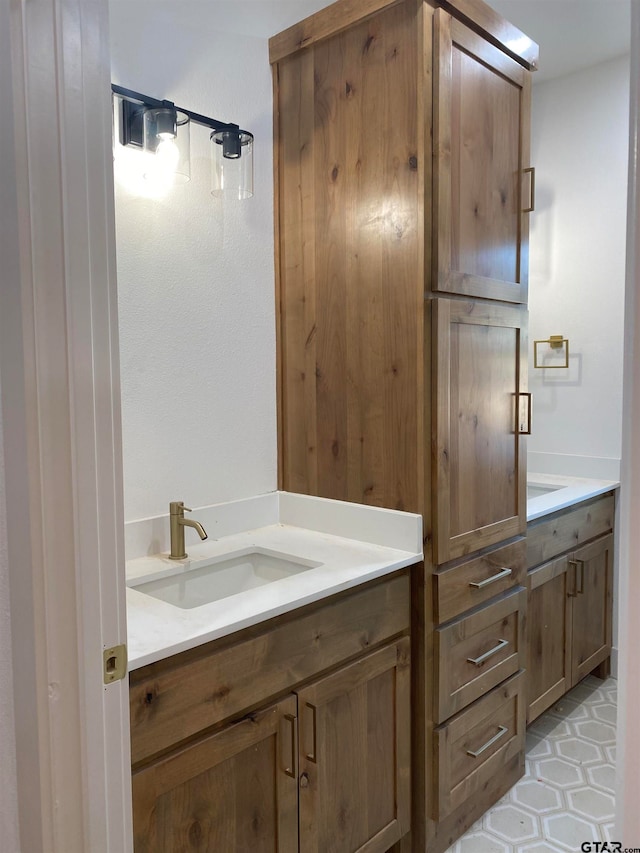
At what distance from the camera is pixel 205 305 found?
5.91 feet

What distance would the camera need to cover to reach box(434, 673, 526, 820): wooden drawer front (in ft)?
5.70

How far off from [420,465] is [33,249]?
1.13 metres

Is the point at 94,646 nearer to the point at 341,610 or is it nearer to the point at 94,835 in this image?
the point at 94,835

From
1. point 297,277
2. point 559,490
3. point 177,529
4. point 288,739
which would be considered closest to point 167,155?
point 297,277

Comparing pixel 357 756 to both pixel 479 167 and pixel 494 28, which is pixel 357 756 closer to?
pixel 479 167

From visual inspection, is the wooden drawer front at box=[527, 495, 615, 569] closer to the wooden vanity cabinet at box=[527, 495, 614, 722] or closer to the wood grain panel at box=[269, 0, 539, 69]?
the wooden vanity cabinet at box=[527, 495, 614, 722]

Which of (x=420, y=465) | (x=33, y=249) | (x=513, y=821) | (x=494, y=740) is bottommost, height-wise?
(x=513, y=821)

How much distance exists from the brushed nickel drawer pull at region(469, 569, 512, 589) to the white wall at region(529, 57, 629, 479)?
111 cm

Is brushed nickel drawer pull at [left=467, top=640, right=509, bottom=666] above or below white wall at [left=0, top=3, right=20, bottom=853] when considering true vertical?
below

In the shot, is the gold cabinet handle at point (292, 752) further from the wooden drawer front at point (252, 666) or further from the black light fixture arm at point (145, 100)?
the black light fixture arm at point (145, 100)

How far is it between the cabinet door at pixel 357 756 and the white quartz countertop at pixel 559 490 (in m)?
0.83

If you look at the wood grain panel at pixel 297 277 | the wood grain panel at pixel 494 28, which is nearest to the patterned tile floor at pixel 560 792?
the wood grain panel at pixel 297 277

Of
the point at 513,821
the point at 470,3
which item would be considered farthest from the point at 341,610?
the point at 470,3

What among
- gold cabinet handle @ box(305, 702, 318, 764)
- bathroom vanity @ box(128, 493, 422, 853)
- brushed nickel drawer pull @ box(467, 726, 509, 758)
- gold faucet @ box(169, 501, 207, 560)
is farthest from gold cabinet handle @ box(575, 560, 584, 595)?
gold faucet @ box(169, 501, 207, 560)
